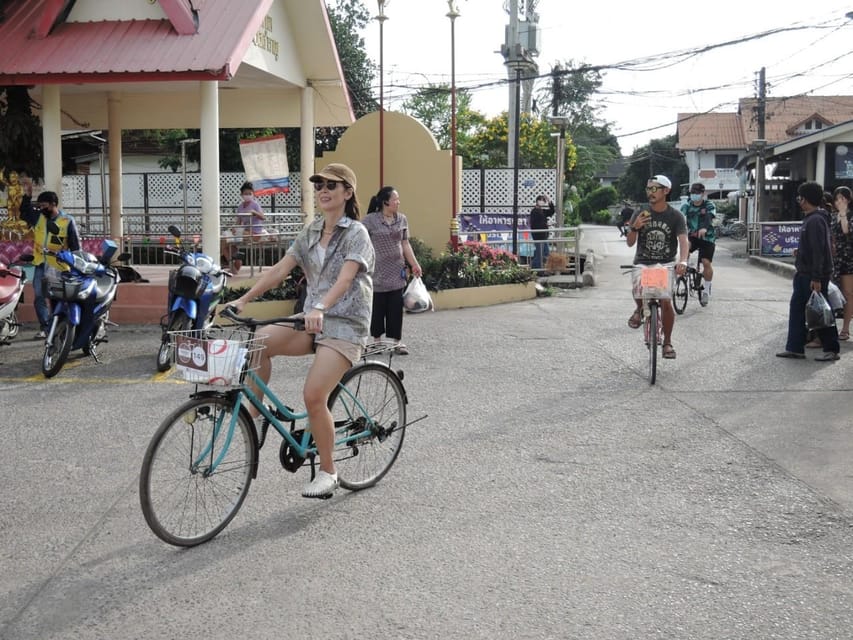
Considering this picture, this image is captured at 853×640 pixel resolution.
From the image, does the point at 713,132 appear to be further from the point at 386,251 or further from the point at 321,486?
the point at 321,486

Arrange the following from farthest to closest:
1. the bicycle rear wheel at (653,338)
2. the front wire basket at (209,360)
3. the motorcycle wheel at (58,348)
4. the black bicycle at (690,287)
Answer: the black bicycle at (690,287)
the motorcycle wheel at (58,348)
the bicycle rear wheel at (653,338)
the front wire basket at (209,360)

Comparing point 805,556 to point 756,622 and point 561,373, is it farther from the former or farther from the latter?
point 561,373

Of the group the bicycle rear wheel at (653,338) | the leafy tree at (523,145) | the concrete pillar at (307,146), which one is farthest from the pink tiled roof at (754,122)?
the bicycle rear wheel at (653,338)

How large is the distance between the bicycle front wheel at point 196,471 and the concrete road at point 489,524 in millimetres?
136

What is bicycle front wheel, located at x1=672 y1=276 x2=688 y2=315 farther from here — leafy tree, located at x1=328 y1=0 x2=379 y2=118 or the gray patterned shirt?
leafy tree, located at x1=328 y1=0 x2=379 y2=118

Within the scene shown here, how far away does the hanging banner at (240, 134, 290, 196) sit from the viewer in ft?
56.5

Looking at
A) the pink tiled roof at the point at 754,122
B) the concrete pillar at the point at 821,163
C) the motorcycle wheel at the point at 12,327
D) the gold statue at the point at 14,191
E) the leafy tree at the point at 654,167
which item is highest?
the pink tiled roof at the point at 754,122

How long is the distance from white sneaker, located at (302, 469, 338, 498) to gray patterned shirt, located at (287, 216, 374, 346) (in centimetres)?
71

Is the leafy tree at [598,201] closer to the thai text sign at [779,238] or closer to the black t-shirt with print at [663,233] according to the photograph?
the thai text sign at [779,238]

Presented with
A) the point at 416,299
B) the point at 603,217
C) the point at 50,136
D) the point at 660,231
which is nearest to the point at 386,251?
the point at 416,299

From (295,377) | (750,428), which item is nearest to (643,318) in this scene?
(750,428)

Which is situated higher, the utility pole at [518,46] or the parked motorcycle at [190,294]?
the utility pole at [518,46]

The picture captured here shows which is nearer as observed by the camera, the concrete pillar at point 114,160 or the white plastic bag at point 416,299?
the white plastic bag at point 416,299

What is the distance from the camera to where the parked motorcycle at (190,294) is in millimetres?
9445
